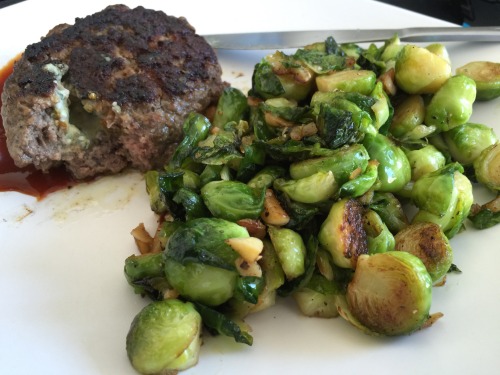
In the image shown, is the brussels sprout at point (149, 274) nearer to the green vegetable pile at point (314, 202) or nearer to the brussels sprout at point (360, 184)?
the green vegetable pile at point (314, 202)

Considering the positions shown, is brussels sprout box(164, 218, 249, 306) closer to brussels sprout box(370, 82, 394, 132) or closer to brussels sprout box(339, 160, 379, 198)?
brussels sprout box(339, 160, 379, 198)

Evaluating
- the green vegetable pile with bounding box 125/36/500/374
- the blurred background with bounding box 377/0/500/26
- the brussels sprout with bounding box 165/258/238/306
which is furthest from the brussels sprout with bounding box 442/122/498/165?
the blurred background with bounding box 377/0/500/26

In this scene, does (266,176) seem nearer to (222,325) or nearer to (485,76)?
(222,325)

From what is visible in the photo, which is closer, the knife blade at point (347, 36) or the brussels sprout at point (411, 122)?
the brussels sprout at point (411, 122)

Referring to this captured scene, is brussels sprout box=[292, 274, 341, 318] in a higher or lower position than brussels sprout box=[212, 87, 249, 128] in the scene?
lower

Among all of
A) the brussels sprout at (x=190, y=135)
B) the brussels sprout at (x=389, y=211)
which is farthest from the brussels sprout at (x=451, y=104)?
the brussels sprout at (x=190, y=135)

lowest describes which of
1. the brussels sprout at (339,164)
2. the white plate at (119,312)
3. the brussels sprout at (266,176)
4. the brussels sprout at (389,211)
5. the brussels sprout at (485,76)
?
the white plate at (119,312)
